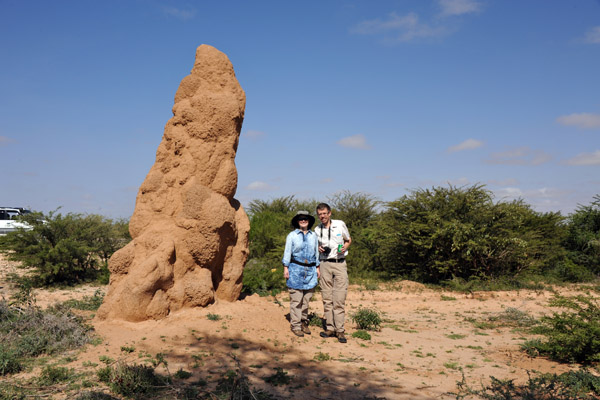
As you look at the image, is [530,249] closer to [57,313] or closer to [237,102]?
[237,102]

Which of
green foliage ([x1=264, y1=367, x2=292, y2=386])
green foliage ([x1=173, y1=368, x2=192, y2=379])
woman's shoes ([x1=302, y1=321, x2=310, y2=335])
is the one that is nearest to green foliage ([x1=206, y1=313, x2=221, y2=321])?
woman's shoes ([x1=302, y1=321, x2=310, y2=335])

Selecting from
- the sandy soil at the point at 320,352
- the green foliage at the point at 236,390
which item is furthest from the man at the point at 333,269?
the green foliage at the point at 236,390

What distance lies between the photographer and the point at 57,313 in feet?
18.5

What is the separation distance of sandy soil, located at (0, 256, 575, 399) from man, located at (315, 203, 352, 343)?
0.27 meters

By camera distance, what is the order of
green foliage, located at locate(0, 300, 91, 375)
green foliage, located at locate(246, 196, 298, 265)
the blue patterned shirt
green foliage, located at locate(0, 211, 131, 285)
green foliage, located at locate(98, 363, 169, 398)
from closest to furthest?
green foliage, located at locate(98, 363, 169, 398)
green foliage, located at locate(0, 300, 91, 375)
the blue patterned shirt
green foliage, located at locate(0, 211, 131, 285)
green foliage, located at locate(246, 196, 298, 265)

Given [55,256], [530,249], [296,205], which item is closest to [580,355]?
[530,249]

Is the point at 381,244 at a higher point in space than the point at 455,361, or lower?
higher

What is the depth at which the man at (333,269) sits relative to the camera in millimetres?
6000

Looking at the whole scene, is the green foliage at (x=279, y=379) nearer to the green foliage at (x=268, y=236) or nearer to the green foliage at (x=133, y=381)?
the green foliage at (x=133, y=381)

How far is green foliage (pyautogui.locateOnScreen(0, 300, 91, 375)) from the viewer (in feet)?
15.6

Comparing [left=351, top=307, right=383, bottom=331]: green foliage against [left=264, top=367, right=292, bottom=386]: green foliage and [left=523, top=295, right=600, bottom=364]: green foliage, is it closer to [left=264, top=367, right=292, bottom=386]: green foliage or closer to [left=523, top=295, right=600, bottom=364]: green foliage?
[left=523, top=295, right=600, bottom=364]: green foliage

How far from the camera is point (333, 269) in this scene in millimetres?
6074

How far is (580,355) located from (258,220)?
1253 cm

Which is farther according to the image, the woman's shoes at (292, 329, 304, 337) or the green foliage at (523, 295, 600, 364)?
the woman's shoes at (292, 329, 304, 337)
